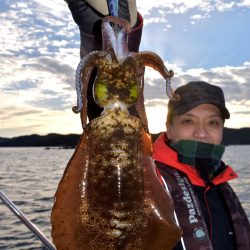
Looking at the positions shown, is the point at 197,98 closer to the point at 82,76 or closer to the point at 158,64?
the point at 158,64

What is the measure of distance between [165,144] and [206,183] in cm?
71

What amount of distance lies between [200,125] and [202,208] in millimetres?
1039

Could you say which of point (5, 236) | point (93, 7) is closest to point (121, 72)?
point (93, 7)

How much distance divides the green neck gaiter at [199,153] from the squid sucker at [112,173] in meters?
3.25

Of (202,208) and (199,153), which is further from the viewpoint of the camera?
(199,153)

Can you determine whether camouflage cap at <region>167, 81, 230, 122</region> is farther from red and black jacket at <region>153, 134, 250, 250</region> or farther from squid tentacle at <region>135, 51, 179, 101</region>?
squid tentacle at <region>135, 51, 179, 101</region>

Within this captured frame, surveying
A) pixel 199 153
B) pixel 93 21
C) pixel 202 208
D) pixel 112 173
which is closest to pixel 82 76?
pixel 112 173

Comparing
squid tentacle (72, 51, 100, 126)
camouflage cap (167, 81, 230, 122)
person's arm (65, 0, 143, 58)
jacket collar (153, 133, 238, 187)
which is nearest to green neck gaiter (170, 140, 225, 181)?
jacket collar (153, 133, 238, 187)

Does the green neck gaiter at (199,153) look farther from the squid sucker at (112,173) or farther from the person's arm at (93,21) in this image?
the squid sucker at (112,173)

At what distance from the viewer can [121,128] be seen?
1.88 m

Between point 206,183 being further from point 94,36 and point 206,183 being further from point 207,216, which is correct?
point 94,36

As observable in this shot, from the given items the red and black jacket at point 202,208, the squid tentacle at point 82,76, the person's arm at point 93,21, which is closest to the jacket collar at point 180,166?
the red and black jacket at point 202,208

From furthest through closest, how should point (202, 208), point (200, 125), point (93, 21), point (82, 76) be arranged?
point (200, 125), point (202, 208), point (93, 21), point (82, 76)

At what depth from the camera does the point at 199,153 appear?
5.09m
